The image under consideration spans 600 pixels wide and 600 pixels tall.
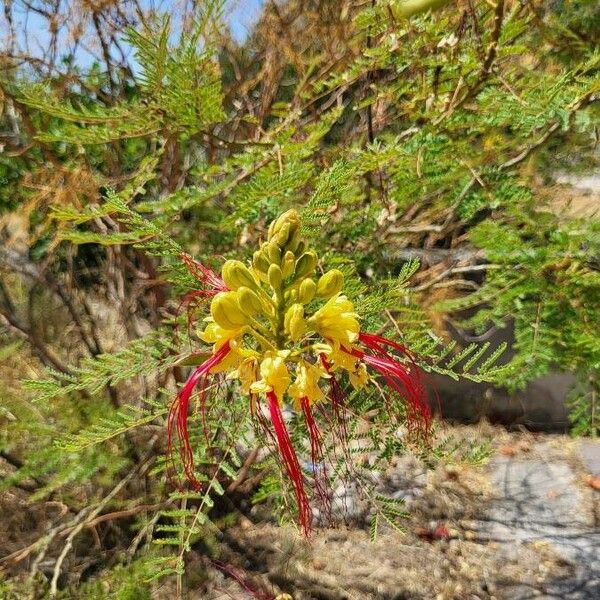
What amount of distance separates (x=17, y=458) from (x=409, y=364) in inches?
65.5

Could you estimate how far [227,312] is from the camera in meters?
0.72

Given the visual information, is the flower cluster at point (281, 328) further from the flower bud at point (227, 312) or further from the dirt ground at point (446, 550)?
the dirt ground at point (446, 550)

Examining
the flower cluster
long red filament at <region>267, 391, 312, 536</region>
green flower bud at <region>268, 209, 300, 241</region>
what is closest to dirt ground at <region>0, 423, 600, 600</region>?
long red filament at <region>267, 391, 312, 536</region>

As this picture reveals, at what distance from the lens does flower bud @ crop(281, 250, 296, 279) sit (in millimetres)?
738

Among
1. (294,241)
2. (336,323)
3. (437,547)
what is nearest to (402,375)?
(336,323)

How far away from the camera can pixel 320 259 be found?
1177 mm

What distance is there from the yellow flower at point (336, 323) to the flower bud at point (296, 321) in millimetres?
24

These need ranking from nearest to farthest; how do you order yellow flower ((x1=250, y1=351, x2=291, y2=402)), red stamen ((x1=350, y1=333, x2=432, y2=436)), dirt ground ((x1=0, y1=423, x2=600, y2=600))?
yellow flower ((x1=250, y1=351, x2=291, y2=402)), red stamen ((x1=350, y1=333, x2=432, y2=436)), dirt ground ((x1=0, y1=423, x2=600, y2=600))

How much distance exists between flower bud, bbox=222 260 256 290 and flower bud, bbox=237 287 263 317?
→ 0.03 m

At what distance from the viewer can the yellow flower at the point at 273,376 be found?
27.2 inches

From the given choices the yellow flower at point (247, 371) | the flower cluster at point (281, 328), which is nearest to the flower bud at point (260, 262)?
the flower cluster at point (281, 328)

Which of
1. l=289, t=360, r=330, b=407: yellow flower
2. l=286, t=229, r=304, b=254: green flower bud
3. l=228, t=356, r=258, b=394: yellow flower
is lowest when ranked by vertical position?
l=289, t=360, r=330, b=407: yellow flower

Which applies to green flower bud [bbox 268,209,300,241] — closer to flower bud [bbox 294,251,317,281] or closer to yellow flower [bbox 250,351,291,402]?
flower bud [bbox 294,251,317,281]

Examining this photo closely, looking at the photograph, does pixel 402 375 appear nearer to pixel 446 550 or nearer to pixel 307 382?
pixel 307 382
